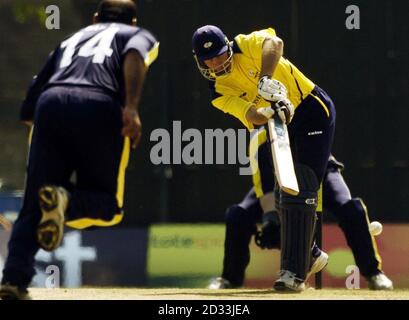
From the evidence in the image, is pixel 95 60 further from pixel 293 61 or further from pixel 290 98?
pixel 293 61

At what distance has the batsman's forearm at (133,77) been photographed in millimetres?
7562

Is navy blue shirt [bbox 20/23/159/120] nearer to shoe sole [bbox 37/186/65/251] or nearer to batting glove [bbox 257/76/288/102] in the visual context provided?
shoe sole [bbox 37/186/65/251]

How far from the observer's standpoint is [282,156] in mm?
8719

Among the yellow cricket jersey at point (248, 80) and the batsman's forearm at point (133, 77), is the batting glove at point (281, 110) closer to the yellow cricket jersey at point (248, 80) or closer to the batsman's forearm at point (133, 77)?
the yellow cricket jersey at point (248, 80)

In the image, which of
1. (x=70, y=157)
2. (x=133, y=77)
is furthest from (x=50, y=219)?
(x=133, y=77)

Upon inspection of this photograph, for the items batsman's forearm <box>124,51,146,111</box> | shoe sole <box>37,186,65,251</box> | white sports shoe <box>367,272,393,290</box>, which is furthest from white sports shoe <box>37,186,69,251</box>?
white sports shoe <box>367,272,393,290</box>

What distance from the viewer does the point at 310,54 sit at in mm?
11133

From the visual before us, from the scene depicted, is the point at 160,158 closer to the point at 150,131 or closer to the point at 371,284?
the point at 150,131

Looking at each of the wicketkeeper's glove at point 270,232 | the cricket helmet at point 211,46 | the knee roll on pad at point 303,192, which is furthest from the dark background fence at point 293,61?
the knee roll on pad at point 303,192

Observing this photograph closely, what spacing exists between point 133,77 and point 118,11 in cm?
55

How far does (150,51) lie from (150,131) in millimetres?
3497

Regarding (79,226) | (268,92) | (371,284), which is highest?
(268,92)

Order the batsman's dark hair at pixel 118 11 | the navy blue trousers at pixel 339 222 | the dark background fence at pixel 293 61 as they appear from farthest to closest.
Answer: the dark background fence at pixel 293 61 < the navy blue trousers at pixel 339 222 < the batsman's dark hair at pixel 118 11
